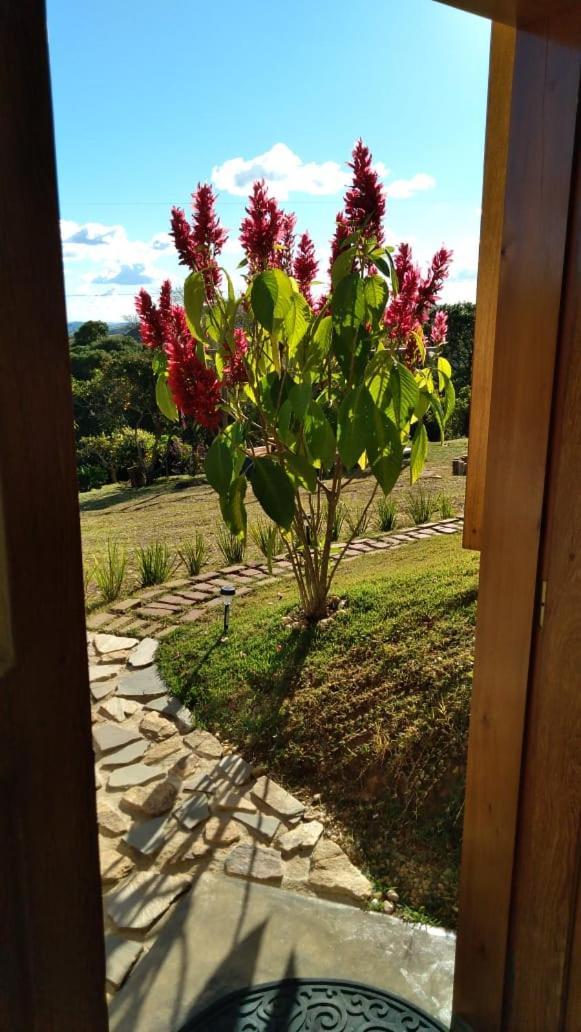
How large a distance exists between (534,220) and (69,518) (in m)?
0.91

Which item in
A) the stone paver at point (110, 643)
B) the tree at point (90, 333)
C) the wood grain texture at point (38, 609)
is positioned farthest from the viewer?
the tree at point (90, 333)

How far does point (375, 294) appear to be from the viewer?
8.27 feet

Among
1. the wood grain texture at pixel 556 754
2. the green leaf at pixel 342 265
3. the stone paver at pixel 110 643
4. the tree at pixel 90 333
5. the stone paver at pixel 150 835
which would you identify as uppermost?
the tree at pixel 90 333

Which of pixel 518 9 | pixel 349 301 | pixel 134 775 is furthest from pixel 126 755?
pixel 518 9

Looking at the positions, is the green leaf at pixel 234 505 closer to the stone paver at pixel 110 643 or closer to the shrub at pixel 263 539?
the stone paver at pixel 110 643

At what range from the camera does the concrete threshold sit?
160cm

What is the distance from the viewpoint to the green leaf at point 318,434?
8.05 ft

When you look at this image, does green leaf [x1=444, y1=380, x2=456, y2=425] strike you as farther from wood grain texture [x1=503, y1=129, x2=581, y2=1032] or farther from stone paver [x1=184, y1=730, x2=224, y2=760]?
wood grain texture [x1=503, y1=129, x2=581, y2=1032]

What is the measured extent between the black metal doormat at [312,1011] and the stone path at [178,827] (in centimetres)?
29

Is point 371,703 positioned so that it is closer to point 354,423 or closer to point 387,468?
point 387,468

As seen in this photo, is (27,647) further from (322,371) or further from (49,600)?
(322,371)

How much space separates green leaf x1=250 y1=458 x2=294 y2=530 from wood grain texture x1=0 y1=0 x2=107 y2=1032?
1759 millimetres

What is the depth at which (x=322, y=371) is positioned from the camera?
9.77 feet

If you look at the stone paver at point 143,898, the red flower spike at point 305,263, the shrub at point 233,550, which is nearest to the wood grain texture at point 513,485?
the stone paver at point 143,898
